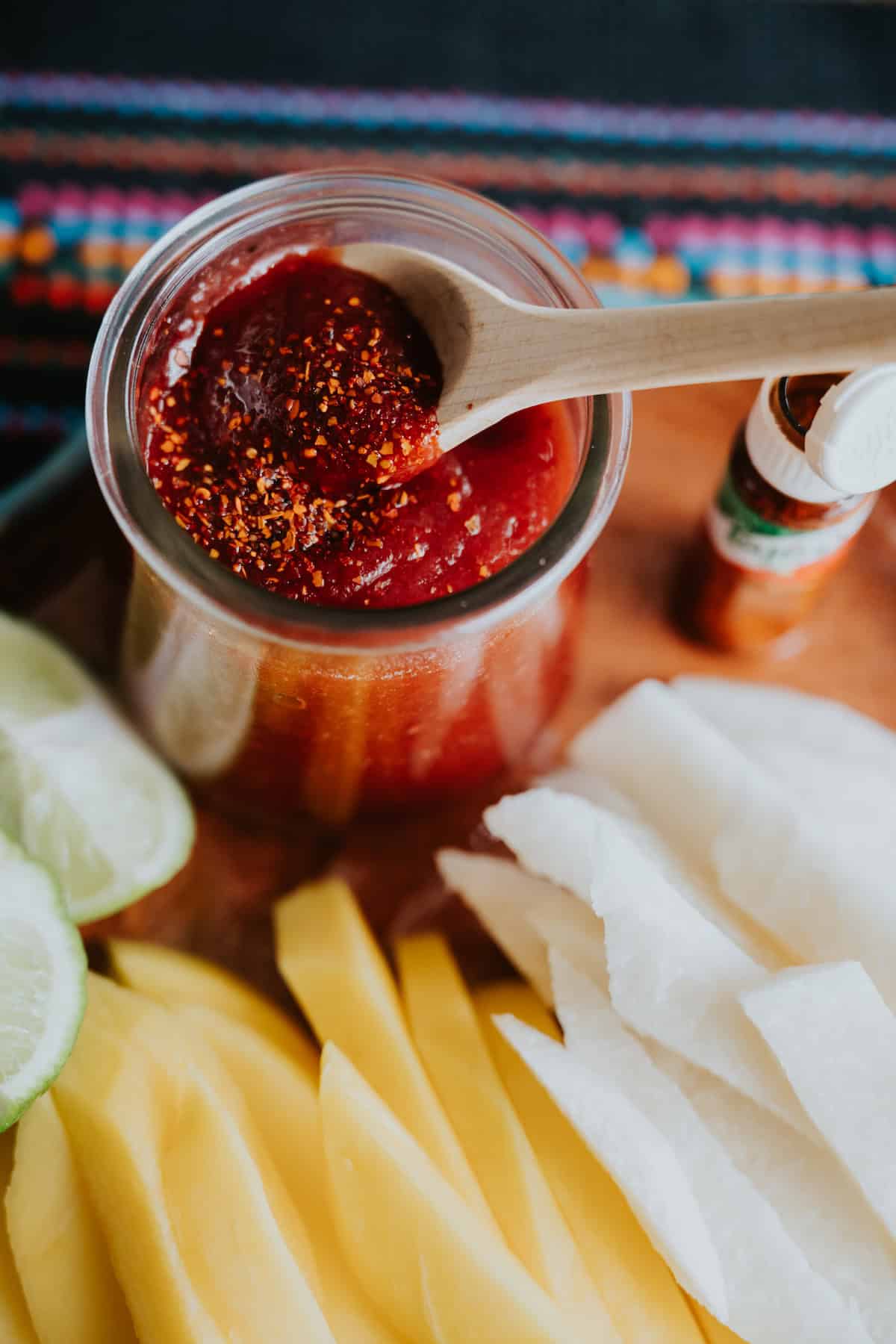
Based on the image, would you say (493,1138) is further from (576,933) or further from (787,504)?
(787,504)

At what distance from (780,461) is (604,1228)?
0.64 m

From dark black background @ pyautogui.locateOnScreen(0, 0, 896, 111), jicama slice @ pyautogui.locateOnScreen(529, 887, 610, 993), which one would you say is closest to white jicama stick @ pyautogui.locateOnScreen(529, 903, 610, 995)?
jicama slice @ pyautogui.locateOnScreen(529, 887, 610, 993)

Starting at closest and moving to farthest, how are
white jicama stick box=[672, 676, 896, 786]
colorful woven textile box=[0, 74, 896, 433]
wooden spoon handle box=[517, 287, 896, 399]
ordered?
1. wooden spoon handle box=[517, 287, 896, 399]
2. white jicama stick box=[672, 676, 896, 786]
3. colorful woven textile box=[0, 74, 896, 433]

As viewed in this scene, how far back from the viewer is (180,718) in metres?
1.10

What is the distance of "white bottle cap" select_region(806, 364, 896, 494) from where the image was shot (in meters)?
0.87

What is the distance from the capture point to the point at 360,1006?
3.27 feet

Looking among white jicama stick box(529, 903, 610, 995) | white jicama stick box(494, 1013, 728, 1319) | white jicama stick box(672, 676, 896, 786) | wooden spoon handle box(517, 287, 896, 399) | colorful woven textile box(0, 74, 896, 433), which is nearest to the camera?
wooden spoon handle box(517, 287, 896, 399)

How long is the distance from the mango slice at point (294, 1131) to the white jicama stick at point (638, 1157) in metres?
0.19

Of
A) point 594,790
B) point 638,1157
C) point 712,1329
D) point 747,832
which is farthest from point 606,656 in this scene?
point 712,1329

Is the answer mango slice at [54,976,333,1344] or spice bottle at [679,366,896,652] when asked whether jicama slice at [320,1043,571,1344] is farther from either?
spice bottle at [679,366,896,652]

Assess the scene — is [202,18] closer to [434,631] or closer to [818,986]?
[434,631]

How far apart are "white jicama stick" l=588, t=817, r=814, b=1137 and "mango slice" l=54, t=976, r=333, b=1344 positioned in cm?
32

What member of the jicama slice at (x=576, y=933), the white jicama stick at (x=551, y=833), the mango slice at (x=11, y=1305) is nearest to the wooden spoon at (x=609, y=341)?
the white jicama stick at (x=551, y=833)

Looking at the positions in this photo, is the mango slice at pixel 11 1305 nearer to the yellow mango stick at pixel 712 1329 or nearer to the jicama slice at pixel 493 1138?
the jicama slice at pixel 493 1138
